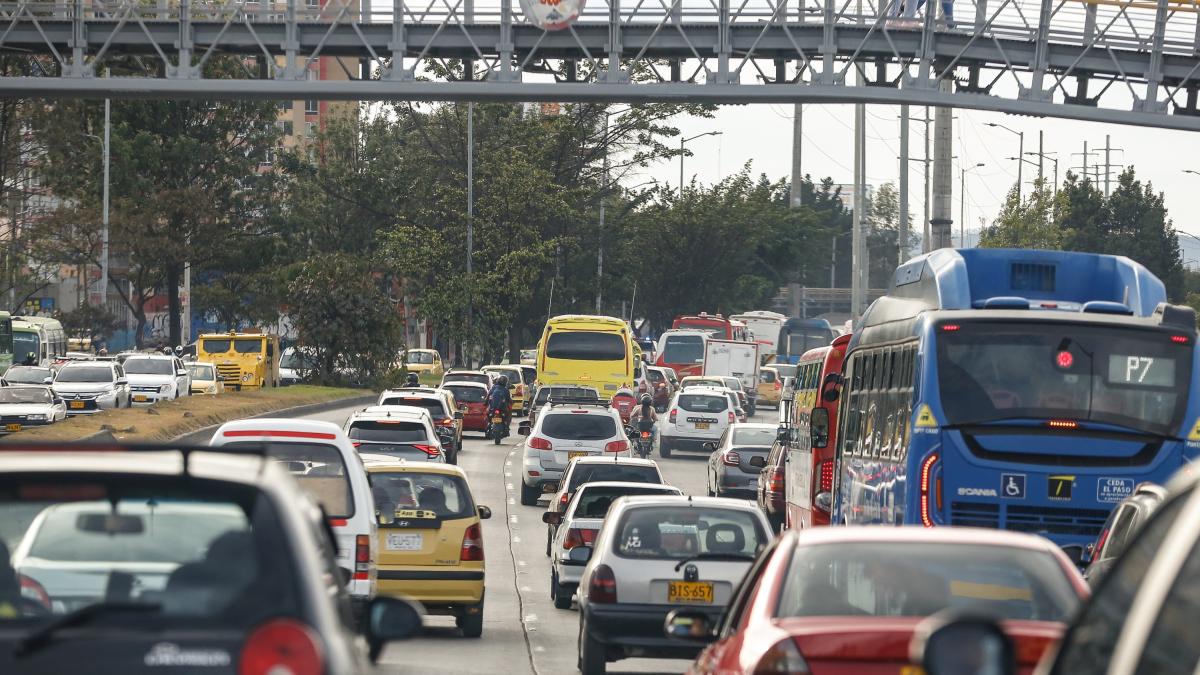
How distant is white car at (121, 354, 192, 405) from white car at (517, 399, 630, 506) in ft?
73.8

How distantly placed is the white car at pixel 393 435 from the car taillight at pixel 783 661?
20941 mm

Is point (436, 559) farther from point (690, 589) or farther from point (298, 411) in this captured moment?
point (298, 411)

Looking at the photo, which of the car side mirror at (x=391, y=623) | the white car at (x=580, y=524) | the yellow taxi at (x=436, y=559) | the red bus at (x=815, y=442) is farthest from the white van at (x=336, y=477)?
the red bus at (x=815, y=442)

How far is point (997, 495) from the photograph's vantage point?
1444 cm

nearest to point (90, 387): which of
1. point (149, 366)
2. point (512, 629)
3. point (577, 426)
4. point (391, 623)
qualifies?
point (149, 366)

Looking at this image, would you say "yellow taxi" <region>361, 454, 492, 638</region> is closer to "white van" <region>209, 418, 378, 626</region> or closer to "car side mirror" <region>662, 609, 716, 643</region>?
"white van" <region>209, 418, 378, 626</region>

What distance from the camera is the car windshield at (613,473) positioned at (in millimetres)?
24750

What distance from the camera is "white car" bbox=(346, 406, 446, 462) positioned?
2788cm

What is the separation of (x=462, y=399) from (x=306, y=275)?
2107 centimetres

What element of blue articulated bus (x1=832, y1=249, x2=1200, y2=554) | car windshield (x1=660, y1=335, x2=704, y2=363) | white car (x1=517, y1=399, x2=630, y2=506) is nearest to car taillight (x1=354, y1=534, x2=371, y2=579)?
blue articulated bus (x1=832, y1=249, x2=1200, y2=554)

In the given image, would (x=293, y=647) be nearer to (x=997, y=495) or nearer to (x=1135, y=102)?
(x=997, y=495)

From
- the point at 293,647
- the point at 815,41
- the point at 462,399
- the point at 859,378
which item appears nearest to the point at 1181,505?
the point at 293,647

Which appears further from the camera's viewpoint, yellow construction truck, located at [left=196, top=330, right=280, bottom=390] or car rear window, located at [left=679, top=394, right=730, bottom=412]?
yellow construction truck, located at [left=196, top=330, right=280, bottom=390]

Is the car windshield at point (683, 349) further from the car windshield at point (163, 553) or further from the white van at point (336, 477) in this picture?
the car windshield at point (163, 553)
